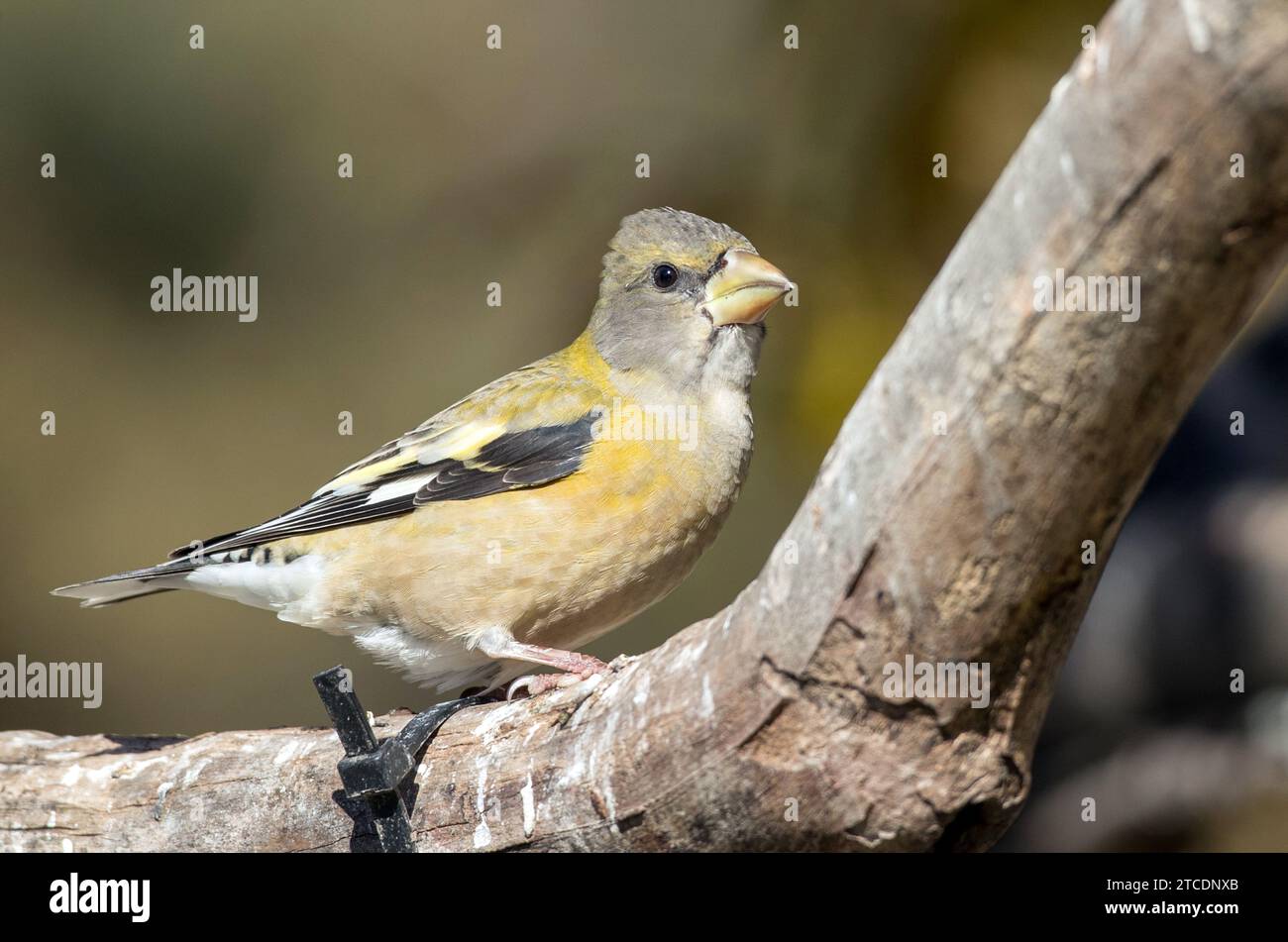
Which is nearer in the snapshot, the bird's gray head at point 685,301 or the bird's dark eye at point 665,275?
the bird's gray head at point 685,301

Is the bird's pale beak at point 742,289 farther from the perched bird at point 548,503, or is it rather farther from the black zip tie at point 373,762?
the black zip tie at point 373,762

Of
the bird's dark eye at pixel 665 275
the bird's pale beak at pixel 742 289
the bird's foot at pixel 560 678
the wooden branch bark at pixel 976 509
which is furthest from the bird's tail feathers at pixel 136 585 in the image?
the bird's pale beak at pixel 742 289

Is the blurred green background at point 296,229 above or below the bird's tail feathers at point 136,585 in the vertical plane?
above

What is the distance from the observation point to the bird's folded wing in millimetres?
4910

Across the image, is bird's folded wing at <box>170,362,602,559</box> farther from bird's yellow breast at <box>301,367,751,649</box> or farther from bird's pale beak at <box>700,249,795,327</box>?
bird's pale beak at <box>700,249,795,327</box>

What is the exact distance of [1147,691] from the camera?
7785 mm

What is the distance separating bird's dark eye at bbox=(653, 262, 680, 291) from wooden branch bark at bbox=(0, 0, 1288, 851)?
1.93 m

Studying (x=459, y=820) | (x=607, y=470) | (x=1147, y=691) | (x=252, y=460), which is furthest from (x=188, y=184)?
(x=1147, y=691)

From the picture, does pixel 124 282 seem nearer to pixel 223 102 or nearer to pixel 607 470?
pixel 223 102

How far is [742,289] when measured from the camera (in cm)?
497

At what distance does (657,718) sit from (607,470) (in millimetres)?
1433

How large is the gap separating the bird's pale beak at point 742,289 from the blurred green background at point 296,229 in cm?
367

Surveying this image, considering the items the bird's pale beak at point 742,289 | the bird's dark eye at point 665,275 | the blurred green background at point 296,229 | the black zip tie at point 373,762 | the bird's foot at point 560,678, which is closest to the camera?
the black zip tie at point 373,762

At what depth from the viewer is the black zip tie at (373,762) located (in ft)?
12.0
